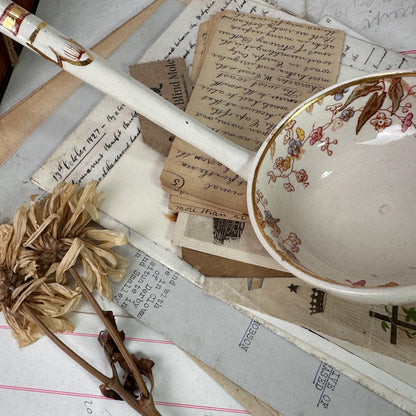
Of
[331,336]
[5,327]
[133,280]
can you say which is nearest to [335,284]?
[331,336]

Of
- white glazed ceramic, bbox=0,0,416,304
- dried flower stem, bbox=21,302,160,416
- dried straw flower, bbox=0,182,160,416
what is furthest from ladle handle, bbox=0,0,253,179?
dried flower stem, bbox=21,302,160,416

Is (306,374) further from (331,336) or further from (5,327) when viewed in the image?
(5,327)

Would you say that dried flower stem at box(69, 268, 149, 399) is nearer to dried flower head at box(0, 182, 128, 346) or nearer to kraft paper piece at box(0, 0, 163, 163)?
dried flower head at box(0, 182, 128, 346)

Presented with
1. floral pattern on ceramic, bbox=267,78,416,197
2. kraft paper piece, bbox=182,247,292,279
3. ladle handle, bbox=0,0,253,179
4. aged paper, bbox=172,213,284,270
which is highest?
floral pattern on ceramic, bbox=267,78,416,197

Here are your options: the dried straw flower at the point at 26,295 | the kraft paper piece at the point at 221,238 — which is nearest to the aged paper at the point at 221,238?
the kraft paper piece at the point at 221,238

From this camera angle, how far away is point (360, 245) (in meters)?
0.44

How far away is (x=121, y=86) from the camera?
444mm

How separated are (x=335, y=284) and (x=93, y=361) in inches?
9.0

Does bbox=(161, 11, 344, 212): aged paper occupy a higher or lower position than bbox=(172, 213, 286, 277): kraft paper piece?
higher

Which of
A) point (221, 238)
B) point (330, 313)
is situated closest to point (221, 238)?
point (221, 238)

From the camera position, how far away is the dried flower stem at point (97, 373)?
1.32ft

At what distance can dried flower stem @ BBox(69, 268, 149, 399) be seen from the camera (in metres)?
0.41

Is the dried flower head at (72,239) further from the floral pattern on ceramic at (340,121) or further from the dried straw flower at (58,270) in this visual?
the floral pattern on ceramic at (340,121)

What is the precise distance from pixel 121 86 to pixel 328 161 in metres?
0.20
